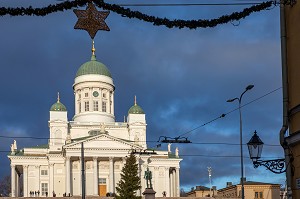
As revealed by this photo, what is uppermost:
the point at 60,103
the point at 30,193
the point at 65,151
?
the point at 60,103

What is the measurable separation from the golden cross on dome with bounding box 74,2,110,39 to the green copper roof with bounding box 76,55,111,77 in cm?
7809

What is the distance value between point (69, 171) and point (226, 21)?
68.9m

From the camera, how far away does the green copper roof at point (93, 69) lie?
90544 mm

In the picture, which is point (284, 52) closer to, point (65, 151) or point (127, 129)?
point (65, 151)

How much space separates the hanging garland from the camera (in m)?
12.1

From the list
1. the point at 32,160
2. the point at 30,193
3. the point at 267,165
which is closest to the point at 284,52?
the point at 267,165

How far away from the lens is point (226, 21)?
13234mm

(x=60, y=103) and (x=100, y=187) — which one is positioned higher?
(x=60, y=103)

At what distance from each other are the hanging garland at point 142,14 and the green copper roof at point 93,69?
77.6 m

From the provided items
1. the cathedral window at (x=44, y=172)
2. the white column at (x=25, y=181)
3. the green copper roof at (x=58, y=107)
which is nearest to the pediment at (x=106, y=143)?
the cathedral window at (x=44, y=172)

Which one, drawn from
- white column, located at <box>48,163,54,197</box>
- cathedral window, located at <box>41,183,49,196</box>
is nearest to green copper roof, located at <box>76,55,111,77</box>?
white column, located at <box>48,163,54,197</box>

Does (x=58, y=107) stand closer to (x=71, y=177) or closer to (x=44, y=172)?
(x=44, y=172)

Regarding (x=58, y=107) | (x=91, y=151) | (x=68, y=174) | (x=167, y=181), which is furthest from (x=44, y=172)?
(x=167, y=181)

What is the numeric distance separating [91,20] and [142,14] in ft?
3.52
